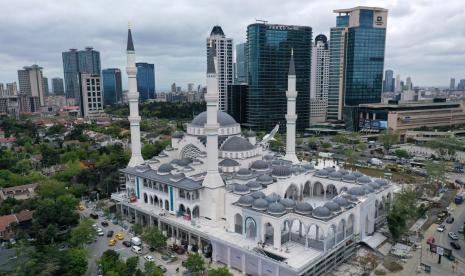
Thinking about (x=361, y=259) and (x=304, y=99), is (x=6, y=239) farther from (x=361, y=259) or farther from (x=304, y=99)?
(x=304, y=99)

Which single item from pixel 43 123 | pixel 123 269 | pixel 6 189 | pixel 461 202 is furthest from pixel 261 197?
pixel 43 123

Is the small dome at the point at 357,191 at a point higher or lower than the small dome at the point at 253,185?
lower

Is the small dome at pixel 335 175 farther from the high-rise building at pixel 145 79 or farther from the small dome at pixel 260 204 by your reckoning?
the high-rise building at pixel 145 79

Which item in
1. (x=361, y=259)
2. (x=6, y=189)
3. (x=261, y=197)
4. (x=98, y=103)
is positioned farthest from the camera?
(x=98, y=103)

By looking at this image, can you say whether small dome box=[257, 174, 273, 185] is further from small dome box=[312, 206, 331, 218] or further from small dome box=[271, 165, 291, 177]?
small dome box=[312, 206, 331, 218]

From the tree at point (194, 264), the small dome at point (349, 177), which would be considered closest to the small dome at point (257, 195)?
the tree at point (194, 264)
